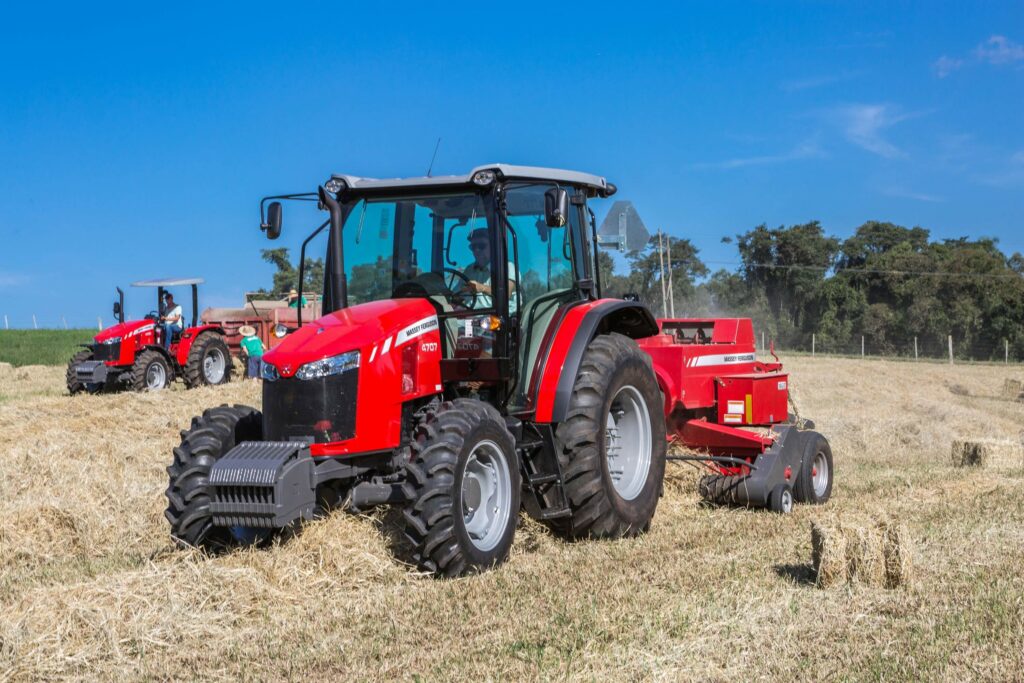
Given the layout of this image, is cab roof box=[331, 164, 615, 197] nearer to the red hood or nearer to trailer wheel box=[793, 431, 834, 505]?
trailer wheel box=[793, 431, 834, 505]

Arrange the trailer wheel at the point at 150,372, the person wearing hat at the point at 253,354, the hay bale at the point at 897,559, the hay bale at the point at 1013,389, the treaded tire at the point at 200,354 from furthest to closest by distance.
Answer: the hay bale at the point at 1013,389 → the person wearing hat at the point at 253,354 → the treaded tire at the point at 200,354 → the trailer wheel at the point at 150,372 → the hay bale at the point at 897,559

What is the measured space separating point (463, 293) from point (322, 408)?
127cm

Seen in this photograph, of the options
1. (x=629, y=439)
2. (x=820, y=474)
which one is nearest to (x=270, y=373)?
(x=629, y=439)

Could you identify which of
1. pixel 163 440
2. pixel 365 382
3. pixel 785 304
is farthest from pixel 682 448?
pixel 785 304

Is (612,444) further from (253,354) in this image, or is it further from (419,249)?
(253,354)

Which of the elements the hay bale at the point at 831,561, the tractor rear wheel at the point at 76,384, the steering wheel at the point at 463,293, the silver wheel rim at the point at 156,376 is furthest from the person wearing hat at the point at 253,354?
the hay bale at the point at 831,561

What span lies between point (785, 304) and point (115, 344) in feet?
117

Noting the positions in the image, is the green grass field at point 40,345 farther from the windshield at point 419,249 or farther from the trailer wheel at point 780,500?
the trailer wheel at point 780,500

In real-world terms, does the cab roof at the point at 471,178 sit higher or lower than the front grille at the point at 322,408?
higher

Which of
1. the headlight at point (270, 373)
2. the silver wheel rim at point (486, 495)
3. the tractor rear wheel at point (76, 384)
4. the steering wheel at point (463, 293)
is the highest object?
the steering wheel at point (463, 293)

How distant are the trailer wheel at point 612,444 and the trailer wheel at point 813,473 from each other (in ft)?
4.78

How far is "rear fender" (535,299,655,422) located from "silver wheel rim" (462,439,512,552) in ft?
2.04

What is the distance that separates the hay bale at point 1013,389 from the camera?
70.1 feet

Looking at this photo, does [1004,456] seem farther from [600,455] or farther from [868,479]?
[600,455]
